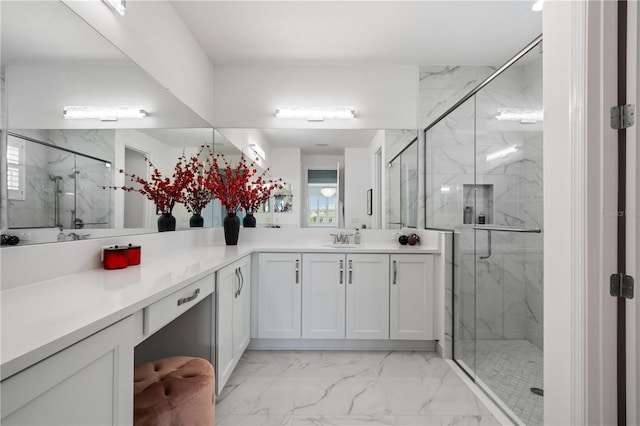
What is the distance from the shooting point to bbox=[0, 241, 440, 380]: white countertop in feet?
1.89

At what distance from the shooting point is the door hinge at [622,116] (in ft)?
3.32

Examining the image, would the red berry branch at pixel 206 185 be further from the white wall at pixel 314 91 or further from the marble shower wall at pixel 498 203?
the marble shower wall at pixel 498 203

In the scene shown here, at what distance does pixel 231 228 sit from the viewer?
106 inches

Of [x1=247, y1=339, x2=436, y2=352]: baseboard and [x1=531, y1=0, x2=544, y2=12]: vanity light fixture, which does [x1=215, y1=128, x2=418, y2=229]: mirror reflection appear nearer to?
[x1=247, y1=339, x2=436, y2=352]: baseboard

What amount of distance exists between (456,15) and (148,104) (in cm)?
231

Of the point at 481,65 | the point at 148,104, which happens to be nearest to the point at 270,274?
the point at 148,104

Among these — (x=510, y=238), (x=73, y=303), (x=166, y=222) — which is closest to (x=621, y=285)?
(x=510, y=238)

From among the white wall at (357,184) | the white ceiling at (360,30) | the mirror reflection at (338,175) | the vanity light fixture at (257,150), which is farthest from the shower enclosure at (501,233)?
the vanity light fixture at (257,150)

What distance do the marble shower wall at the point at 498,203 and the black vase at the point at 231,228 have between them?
185 cm

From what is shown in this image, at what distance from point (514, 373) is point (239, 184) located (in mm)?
2532

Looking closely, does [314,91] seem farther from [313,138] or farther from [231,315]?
[231,315]

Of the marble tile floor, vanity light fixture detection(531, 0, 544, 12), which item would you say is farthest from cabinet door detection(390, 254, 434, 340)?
vanity light fixture detection(531, 0, 544, 12)

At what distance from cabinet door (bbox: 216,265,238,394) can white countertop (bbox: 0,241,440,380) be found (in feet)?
0.62

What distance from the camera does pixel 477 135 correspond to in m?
2.23
